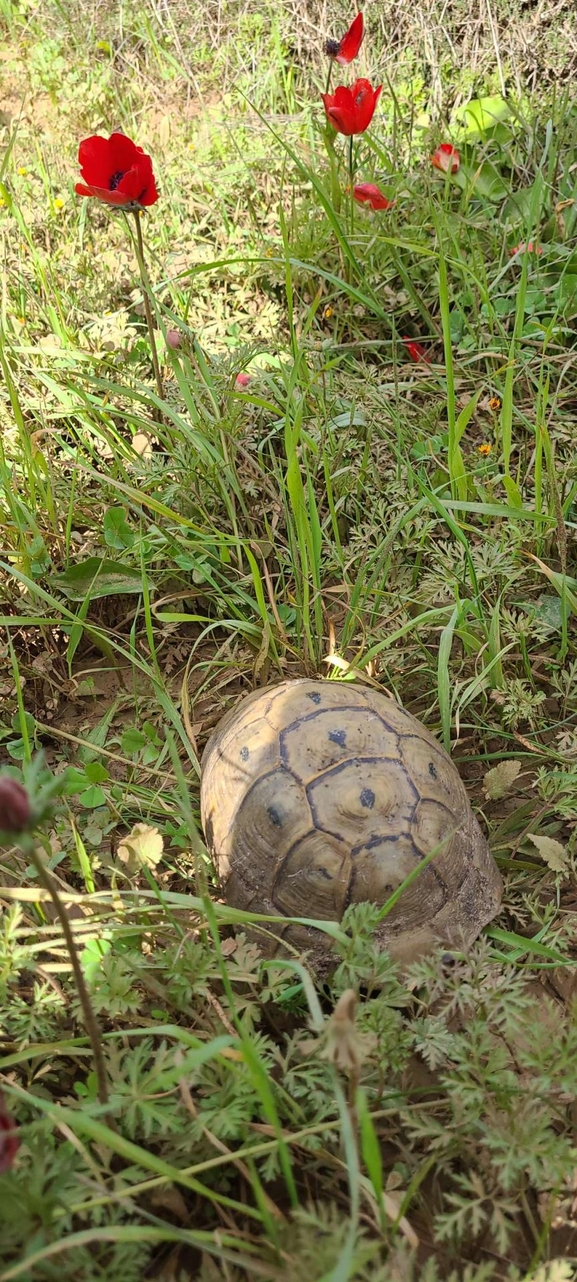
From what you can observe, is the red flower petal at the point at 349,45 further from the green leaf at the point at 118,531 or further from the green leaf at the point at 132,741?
the green leaf at the point at 132,741

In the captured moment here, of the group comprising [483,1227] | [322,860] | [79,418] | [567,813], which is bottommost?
[483,1227]

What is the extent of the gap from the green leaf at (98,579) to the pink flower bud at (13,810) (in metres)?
1.36

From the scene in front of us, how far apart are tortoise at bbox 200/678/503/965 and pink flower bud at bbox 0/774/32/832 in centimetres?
82

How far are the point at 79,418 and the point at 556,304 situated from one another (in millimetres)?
1543

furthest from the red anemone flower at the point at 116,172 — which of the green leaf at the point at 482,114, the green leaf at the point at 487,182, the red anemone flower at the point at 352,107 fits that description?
the green leaf at the point at 482,114

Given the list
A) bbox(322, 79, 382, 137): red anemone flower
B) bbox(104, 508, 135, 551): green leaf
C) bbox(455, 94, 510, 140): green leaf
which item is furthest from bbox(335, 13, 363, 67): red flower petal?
bbox(104, 508, 135, 551): green leaf

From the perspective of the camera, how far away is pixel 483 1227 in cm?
137

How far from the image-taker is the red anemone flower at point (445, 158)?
284 cm

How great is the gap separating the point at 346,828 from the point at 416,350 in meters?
1.71

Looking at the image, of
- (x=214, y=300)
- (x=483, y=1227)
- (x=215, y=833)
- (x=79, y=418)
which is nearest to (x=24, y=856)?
(x=215, y=833)

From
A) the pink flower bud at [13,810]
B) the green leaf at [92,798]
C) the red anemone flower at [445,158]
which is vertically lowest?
the green leaf at [92,798]

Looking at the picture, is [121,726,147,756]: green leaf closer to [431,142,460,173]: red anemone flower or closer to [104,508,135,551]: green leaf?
[104,508,135,551]: green leaf

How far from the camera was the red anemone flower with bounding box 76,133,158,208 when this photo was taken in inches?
83.0

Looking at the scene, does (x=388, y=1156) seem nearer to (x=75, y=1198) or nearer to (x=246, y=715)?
(x=75, y=1198)
